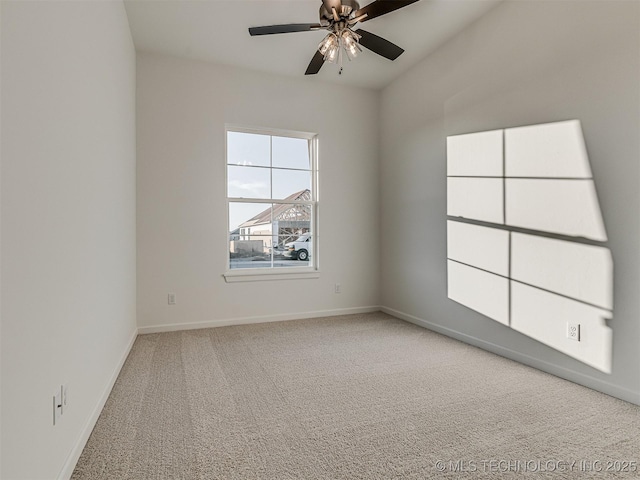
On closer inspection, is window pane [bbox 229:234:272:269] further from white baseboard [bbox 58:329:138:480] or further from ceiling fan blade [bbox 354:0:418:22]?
ceiling fan blade [bbox 354:0:418:22]

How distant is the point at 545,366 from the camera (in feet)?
8.41

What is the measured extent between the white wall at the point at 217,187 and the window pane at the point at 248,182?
0.49ft

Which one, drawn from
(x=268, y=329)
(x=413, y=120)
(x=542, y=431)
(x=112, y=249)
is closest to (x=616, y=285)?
(x=542, y=431)

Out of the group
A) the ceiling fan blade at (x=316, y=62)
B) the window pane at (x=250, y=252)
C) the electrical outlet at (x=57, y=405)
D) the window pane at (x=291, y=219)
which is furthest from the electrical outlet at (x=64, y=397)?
the window pane at (x=291, y=219)

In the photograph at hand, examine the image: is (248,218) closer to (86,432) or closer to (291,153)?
(291,153)

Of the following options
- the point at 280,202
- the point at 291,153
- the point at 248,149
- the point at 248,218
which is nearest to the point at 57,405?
the point at 248,218

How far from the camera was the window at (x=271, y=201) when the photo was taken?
3.96m

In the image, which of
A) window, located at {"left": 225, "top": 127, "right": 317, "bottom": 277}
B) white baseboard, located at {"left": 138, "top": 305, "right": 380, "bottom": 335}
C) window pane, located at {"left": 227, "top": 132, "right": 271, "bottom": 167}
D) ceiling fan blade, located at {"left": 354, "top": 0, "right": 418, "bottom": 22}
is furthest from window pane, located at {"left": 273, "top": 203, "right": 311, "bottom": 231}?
ceiling fan blade, located at {"left": 354, "top": 0, "right": 418, "bottom": 22}

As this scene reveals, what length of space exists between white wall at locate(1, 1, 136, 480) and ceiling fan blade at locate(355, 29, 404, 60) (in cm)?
174

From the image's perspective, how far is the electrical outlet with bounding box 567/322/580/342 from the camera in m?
2.35

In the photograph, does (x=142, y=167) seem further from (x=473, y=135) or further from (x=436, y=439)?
(x=436, y=439)

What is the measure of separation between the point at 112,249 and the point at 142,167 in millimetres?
1427

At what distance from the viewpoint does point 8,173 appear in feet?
3.33

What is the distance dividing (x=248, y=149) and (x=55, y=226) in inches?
112
